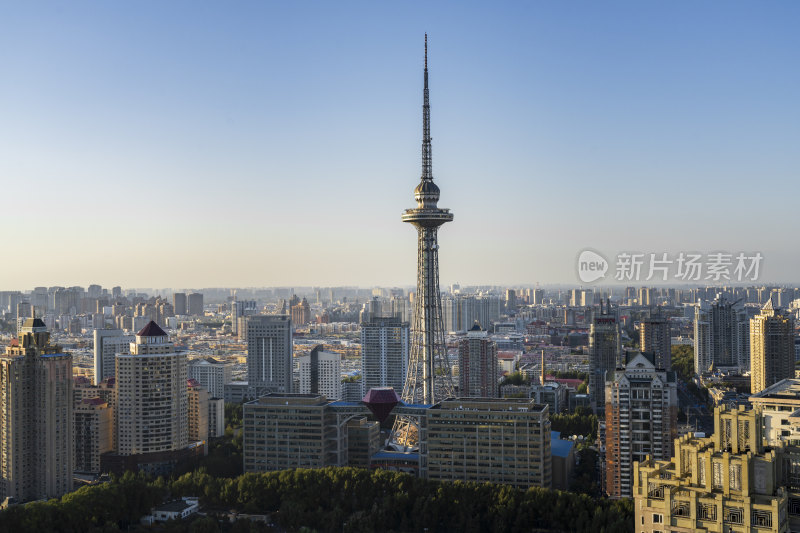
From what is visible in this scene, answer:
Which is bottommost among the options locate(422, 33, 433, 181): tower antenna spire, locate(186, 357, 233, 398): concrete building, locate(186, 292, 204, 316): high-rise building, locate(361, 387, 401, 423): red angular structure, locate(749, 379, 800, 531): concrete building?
locate(186, 357, 233, 398): concrete building

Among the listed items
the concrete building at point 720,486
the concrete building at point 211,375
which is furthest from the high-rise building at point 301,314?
the concrete building at point 720,486

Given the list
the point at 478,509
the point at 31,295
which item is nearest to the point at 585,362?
the point at 478,509

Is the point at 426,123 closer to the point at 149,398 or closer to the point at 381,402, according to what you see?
the point at 381,402

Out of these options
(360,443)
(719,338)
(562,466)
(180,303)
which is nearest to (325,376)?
(360,443)

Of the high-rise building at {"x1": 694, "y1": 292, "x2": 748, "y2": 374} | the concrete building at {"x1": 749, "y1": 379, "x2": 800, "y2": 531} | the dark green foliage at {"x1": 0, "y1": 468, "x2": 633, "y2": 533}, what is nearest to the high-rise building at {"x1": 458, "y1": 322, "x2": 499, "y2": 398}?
the high-rise building at {"x1": 694, "y1": 292, "x2": 748, "y2": 374}

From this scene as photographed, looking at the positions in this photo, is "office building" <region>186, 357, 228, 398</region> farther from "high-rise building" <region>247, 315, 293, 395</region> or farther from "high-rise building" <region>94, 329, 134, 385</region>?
"high-rise building" <region>94, 329, 134, 385</region>

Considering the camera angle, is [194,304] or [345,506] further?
[194,304]

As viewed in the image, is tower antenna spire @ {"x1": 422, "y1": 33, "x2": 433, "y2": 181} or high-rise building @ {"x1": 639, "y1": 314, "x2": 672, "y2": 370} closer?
tower antenna spire @ {"x1": 422, "y1": 33, "x2": 433, "y2": 181}
